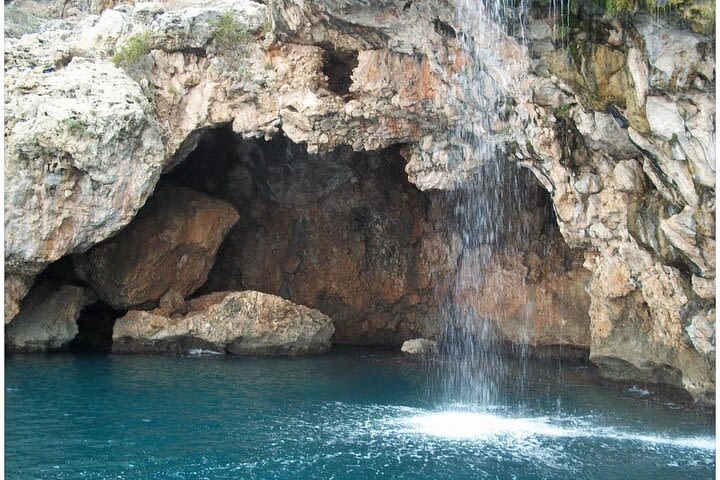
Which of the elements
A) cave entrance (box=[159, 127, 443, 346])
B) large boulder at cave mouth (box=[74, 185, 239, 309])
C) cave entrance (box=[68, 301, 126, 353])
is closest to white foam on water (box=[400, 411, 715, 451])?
large boulder at cave mouth (box=[74, 185, 239, 309])

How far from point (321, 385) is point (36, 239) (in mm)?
9113

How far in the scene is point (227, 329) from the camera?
25047 mm

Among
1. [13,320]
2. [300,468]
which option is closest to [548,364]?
[300,468]

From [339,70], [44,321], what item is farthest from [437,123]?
[44,321]

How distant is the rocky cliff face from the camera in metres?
14.8

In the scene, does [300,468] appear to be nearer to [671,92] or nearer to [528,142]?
[671,92]

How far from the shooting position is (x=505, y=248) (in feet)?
88.5

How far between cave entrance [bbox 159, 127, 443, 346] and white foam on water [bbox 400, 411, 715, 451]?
12.9 m

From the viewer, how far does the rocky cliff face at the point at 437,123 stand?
584 inches

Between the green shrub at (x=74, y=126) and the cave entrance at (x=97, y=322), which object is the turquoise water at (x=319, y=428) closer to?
the cave entrance at (x=97, y=322)

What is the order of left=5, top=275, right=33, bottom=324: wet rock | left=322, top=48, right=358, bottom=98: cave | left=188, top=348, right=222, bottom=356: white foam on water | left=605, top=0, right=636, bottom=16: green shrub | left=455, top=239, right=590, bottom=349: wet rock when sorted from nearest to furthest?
left=605, top=0, right=636, bottom=16: green shrub, left=322, top=48, right=358, bottom=98: cave, left=5, top=275, right=33, bottom=324: wet rock, left=188, top=348, right=222, bottom=356: white foam on water, left=455, top=239, right=590, bottom=349: wet rock

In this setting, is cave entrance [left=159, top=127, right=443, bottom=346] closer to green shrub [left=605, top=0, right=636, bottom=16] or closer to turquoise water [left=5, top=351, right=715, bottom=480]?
turquoise water [left=5, top=351, right=715, bottom=480]

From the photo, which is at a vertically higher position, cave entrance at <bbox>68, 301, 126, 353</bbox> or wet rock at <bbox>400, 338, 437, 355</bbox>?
cave entrance at <bbox>68, 301, 126, 353</bbox>

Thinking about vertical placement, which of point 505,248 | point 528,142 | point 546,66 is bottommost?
point 505,248
